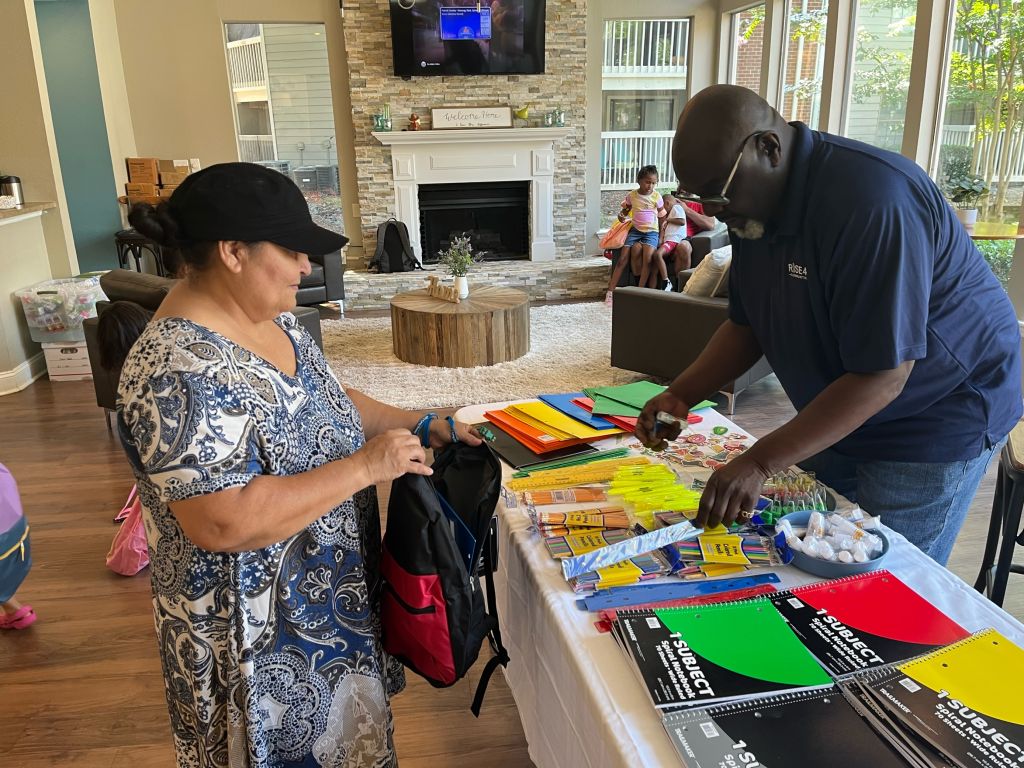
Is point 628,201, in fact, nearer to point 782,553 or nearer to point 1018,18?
point 1018,18

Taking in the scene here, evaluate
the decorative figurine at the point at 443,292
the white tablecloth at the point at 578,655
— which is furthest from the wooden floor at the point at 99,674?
the decorative figurine at the point at 443,292

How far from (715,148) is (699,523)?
2.01ft

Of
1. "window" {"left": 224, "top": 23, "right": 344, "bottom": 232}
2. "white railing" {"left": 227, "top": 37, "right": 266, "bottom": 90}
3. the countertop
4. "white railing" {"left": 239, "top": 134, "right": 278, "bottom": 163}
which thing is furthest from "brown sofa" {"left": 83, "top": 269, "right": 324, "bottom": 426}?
"white railing" {"left": 227, "top": 37, "right": 266, "bottom": 90}

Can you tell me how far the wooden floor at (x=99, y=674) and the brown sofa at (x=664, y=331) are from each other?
1461 millimetres

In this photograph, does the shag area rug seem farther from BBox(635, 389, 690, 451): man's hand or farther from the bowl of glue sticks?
the bowl of glue sticks

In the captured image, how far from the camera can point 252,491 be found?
1038mm

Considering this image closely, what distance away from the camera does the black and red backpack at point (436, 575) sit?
3.96 ft

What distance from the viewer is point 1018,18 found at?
171 inches

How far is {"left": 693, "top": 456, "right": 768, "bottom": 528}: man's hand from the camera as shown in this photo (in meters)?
1.18

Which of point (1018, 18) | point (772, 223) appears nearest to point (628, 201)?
point (1018, 18)

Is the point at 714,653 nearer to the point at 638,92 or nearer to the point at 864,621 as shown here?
the point at 864,621

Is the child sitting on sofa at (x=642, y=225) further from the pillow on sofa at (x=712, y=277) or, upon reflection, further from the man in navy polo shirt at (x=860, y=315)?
the man in navy polo shirt at (x=860, y=315)

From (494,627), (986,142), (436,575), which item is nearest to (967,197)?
(986,142)

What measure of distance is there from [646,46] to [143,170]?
5144mm
